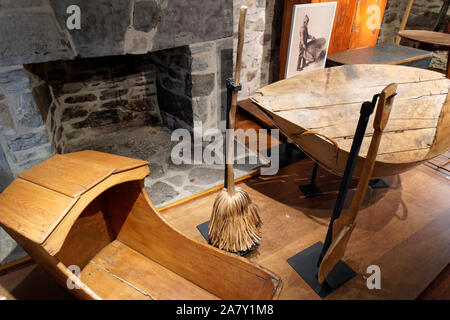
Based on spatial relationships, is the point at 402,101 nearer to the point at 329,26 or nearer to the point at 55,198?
the point at 329,26

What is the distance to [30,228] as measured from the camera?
1145mm

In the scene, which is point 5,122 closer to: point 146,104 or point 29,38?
point 29,38

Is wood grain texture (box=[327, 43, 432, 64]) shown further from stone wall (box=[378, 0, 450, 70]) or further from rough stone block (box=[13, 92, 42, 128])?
rough stone block (box=[13, 92, 42, 128])

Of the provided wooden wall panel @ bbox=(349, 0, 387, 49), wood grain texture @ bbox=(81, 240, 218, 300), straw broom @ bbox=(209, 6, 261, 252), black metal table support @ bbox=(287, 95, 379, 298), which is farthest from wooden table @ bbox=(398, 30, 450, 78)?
wood grain texture @ bbox=(81, 240, 218, 300)

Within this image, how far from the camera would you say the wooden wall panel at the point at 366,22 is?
128 inches

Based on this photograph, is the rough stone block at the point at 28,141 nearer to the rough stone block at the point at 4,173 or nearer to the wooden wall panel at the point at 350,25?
the rough stone block at the point at 4,173

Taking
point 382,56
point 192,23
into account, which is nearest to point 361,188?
point 192,23

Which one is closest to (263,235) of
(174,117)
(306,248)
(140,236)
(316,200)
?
(306,248)

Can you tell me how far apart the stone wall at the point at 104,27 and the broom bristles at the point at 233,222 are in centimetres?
111

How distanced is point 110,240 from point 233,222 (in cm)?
68

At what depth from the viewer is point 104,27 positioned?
1.87 metres

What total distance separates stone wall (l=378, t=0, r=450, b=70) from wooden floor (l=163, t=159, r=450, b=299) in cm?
261

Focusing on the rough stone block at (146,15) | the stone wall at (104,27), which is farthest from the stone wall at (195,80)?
the rough stone block at (146,15)

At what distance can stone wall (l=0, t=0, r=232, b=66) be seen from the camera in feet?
5.45
